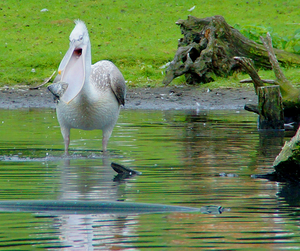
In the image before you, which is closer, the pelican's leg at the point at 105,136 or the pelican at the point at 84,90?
the pelican at the point at 84,90

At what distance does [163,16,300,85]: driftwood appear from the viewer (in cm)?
1697

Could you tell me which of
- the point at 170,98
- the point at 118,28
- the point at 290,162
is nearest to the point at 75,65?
the point at 290,162

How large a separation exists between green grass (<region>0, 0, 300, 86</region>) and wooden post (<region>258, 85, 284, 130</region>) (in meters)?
6.15

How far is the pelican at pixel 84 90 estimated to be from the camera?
701cm

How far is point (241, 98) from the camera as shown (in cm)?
1689

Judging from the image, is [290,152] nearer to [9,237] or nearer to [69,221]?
[69,221]

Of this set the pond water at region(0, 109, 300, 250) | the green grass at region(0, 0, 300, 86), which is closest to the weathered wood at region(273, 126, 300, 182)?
the pond water at region(0, 109, 300, 250)

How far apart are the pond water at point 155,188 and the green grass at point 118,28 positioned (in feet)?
26.4

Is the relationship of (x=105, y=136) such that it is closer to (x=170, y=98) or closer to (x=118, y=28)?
(x=170, y=98)

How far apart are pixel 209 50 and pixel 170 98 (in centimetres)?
153

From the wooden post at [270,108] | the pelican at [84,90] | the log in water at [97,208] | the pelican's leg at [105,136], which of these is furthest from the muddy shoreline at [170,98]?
the log in water at [97,208]

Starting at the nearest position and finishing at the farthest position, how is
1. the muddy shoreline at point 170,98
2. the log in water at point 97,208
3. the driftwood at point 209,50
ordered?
the log in water at point 97,208, the muddy shoreline at point 170,98, the driftwood at point 209,50

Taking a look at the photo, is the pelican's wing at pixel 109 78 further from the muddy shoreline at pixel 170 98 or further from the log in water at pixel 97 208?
the muddy shoreline at pixel 170 98

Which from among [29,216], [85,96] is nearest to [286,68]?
[85,96]
